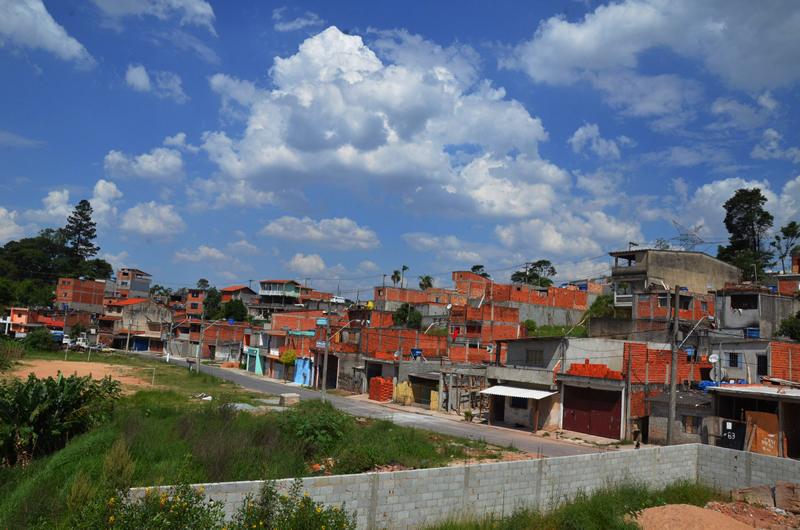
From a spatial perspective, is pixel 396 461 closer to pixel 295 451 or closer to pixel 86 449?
pixel 295 451

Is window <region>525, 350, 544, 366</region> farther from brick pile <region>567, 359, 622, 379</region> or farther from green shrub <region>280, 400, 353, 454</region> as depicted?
green shrub <region>280, 400, 353, 454</region>

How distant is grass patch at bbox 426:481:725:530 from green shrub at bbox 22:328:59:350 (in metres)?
68.0

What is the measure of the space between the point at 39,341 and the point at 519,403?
5932 cm

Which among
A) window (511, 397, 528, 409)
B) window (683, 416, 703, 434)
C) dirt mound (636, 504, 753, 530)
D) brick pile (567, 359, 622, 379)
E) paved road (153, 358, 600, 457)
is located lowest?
paved road (153, 358, 600, 457)

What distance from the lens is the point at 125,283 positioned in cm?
12244

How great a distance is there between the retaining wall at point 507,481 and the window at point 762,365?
16.5 m

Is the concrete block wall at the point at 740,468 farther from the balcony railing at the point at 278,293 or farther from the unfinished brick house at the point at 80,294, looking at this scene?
the unfinished brick house at the point at 80,294

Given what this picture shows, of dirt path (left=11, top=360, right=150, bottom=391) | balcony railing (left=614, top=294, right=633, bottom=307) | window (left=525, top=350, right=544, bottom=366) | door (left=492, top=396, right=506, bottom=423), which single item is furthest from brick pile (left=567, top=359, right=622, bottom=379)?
dirt path (left=11, top=360, right=150, bottom=391)

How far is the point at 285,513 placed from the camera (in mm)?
10633

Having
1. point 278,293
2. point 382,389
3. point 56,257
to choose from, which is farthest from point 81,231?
point 382,389

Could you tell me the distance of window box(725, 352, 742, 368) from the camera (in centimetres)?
3406

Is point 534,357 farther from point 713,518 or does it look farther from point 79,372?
point 79,372

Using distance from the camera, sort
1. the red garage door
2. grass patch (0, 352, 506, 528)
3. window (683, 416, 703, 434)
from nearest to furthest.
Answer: grass patch (0, 352, 506, 528) → window (683, 416, 703, 434) → the red garage door

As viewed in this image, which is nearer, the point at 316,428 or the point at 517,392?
the point at 316,428
